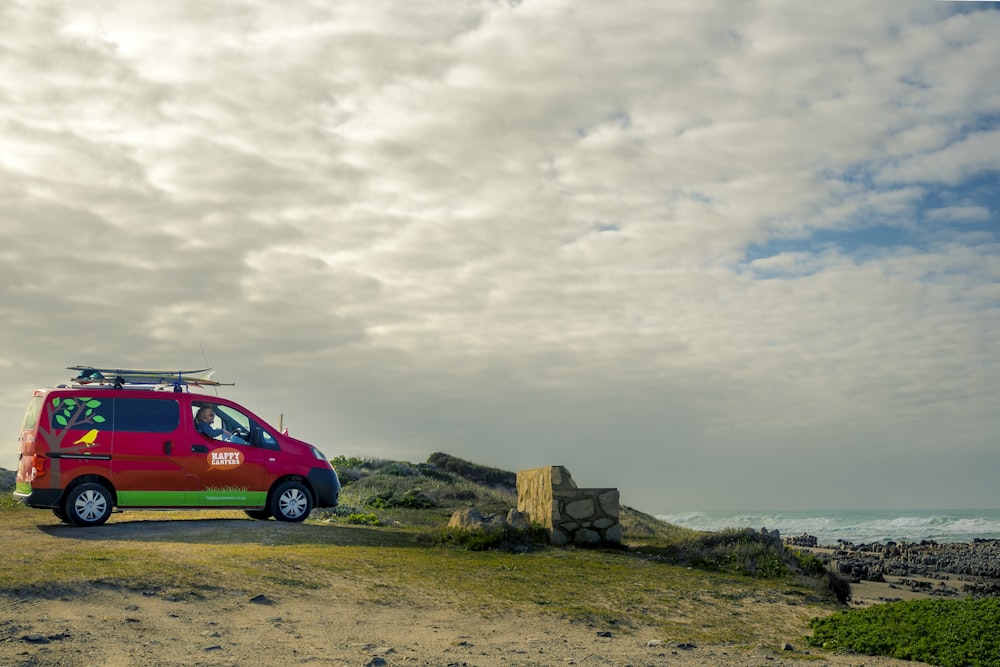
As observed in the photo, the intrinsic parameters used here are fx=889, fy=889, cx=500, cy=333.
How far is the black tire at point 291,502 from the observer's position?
1727 cm

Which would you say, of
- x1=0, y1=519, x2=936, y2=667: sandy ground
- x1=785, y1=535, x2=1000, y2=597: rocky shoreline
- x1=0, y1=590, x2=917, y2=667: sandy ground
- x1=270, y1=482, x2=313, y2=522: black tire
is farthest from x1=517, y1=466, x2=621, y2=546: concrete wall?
x1=0, y1=590, x2=917, y2=667: sandy ground

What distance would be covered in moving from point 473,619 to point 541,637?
96cm

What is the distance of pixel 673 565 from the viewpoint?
14938 mm

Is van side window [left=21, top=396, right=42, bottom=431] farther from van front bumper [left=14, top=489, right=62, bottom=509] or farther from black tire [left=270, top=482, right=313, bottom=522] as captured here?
black tire [left=270, top=482, right=313, bottom=522]

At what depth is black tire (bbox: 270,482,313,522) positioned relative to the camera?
1727 cm

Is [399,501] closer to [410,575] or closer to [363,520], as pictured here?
[363,520]

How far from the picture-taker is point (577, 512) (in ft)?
55.6

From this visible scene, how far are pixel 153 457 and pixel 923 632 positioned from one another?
12.8 meters

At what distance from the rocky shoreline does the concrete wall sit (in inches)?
161

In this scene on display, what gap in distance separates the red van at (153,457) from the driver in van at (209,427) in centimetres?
2

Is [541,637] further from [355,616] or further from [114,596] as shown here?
[114,596]

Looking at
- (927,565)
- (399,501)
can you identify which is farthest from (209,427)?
(927,565)

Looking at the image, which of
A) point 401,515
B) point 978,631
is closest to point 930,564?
point 401,515

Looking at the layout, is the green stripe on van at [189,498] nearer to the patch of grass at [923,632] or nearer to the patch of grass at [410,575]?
the patch of grass at [410,575]
